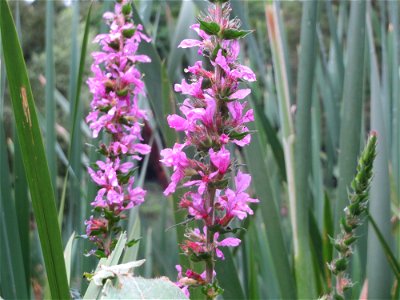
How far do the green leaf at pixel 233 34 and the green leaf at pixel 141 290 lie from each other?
0.24 m

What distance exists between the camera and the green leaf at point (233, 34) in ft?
1.86

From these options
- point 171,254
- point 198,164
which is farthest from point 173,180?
point 171,254

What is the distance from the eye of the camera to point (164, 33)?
9.31 metres

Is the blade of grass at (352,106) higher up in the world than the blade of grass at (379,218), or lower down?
higher up

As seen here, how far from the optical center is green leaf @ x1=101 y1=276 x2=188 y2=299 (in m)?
0.42

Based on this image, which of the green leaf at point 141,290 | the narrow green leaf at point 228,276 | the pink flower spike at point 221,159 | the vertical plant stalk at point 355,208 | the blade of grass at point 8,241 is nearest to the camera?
the green leaf at point 141,290

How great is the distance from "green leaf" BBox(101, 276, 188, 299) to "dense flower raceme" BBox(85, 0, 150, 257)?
41cm

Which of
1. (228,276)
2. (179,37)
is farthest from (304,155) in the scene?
(179,37)

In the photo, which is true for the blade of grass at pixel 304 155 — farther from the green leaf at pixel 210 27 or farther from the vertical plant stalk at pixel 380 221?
the green leaf at pixel 210 27

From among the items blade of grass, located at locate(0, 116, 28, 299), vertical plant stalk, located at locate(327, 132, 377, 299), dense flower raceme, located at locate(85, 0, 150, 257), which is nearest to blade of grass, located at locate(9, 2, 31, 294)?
blade of grass, located at locate(0, 116, 28, 299)

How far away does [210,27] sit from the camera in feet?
1.85

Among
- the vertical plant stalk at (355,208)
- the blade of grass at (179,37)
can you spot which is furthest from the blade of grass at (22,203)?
the vertical plant stalk at (355,208)

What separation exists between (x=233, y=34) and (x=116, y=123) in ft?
1.15

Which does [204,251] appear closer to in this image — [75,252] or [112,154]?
[112,154]
